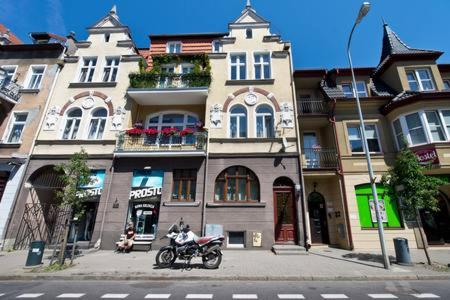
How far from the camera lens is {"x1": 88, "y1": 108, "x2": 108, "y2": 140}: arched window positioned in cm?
1492

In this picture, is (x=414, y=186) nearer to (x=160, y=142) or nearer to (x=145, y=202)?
(x=160, y=142)

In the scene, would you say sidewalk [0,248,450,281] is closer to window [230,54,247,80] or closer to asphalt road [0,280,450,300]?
asphalt road [0,280,450,300]

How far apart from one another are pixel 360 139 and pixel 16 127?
23587 millimetres

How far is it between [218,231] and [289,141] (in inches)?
272

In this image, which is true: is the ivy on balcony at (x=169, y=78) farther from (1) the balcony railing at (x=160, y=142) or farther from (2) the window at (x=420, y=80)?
(2) the window at (x=420, y=80)

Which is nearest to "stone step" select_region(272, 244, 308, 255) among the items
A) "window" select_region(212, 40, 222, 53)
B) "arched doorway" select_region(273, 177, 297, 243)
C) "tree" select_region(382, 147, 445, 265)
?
"arched doorway" select_region(273, 177, 297, 243)

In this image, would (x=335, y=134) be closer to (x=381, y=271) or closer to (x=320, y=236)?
(x=320, y=236)

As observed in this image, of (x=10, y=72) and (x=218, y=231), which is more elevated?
(x=10, y=72)

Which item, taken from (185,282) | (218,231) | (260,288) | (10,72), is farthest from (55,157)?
(260,288)

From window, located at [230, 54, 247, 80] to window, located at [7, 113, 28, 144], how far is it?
49.0 feet

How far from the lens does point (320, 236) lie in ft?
47.4

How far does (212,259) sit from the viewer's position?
844 cm

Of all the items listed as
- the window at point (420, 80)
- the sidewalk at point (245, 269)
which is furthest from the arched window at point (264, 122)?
the window at point (420, 80)

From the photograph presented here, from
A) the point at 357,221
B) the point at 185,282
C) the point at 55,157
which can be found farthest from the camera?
the point at 55,157
